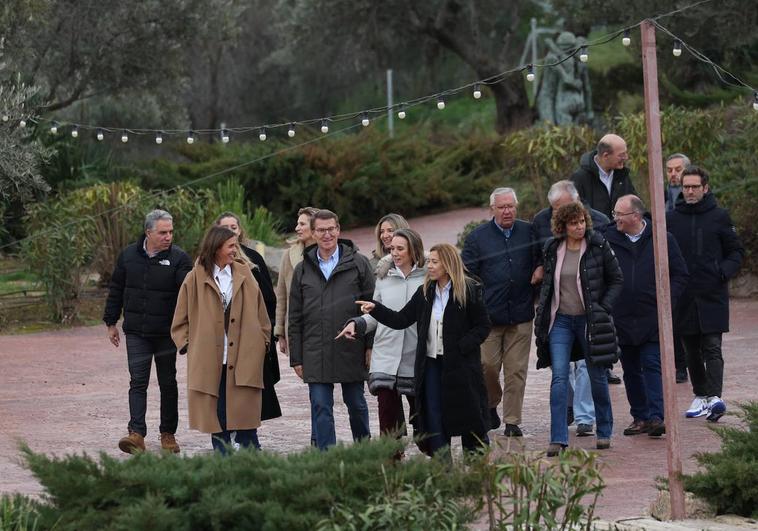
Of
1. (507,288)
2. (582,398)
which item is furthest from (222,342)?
(582,398)

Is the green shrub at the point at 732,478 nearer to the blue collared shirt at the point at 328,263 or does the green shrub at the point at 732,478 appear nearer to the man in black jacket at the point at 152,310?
the blue collared shirt at the point at 328,263

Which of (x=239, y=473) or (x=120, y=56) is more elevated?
(x=120, y=56)

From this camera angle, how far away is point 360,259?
370 inches

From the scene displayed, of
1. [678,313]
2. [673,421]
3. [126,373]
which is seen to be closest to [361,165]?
[126,373]

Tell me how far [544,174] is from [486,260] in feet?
36.0

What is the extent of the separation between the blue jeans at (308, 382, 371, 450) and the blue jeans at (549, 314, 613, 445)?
1227 mm

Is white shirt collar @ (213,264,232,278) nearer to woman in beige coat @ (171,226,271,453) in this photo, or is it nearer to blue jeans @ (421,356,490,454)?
woman in beige coat @ (171,226,271,453)

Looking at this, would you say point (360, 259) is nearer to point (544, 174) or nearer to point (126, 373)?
point (126, 373)

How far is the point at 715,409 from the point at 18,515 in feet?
18.3

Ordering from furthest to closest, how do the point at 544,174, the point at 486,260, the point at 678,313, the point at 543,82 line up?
1. the point at 543,82
2. the point at 544,174
3. the point at 678,313
4. the point at 486,260

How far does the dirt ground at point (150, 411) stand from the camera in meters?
8.94

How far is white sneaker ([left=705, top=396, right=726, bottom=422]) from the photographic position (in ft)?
34.1

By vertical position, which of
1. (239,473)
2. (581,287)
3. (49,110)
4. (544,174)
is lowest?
(239,473)

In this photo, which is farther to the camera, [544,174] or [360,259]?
[544,174]
